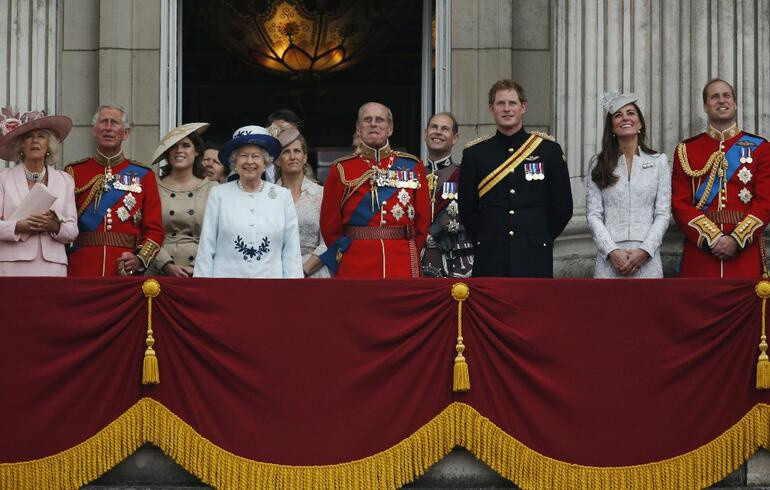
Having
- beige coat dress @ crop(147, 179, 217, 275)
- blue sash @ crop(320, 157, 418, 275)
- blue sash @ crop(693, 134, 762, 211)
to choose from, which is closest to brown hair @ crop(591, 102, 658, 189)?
blue sash @ crop(693, 134, 762, 211)

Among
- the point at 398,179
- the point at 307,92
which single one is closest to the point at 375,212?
the point at 398,179

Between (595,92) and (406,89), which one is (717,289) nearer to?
(595,92)

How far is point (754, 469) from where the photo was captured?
938 cm

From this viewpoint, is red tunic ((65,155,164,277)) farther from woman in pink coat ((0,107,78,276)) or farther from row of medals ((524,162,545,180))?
A: row of medals ((524,162,545,180))

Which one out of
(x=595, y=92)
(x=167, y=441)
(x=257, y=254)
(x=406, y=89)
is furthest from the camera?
(x=406, y=89)

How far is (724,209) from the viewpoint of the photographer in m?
10.7

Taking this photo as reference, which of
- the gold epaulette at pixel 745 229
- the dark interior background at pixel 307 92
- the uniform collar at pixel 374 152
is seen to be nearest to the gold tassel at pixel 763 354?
the gold epaulette at pixel 745 229

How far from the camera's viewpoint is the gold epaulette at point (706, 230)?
10461 millimetres

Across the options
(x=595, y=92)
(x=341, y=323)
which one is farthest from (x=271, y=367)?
(x=595, y=92)

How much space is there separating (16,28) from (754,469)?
6.64m

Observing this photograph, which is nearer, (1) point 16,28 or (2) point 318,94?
(1) point 16,28

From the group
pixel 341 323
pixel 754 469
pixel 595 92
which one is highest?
pixel 595 92

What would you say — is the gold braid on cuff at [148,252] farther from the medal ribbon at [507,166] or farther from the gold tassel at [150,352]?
the medal ribbon at [507,166]

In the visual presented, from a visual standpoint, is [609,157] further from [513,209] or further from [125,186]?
[125,186]
